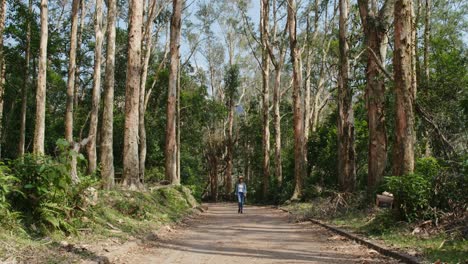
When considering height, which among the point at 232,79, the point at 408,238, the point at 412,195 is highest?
the point at 232,79

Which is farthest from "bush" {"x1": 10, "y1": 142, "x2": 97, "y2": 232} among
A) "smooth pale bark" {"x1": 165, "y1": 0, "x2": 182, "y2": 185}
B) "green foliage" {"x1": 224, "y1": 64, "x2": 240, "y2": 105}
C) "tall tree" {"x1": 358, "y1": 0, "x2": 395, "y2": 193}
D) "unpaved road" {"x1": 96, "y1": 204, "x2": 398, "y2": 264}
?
"green foliage" {"x1": 224, "y1": 64, "x2": 240, "y2": 105}

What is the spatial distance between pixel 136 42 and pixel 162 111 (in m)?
22.1

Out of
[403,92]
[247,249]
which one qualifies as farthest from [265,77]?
[247,249]

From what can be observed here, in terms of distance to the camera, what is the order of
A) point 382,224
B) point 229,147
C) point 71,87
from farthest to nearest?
point 229,147
point 71,87
point 382,224

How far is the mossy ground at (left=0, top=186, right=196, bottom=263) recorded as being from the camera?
651 centimetres

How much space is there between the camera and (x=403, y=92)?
446 inches

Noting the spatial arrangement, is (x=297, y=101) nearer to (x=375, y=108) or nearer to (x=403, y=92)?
(x=375, y=108)

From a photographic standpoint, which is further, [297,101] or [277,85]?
[277,85]

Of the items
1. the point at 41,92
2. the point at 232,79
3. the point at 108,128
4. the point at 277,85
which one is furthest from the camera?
the point at 232,79

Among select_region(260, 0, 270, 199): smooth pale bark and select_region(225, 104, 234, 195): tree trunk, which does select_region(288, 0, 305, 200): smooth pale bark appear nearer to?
select_region(260, 0, 270, 199): smooth pale bark

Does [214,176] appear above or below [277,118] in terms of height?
below

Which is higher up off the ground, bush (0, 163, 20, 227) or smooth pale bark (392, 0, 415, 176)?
smooth pale bark (392, 0, 415, 176)

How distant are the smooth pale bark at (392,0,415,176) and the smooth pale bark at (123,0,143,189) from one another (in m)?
8.43

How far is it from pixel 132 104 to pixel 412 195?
9607mm
